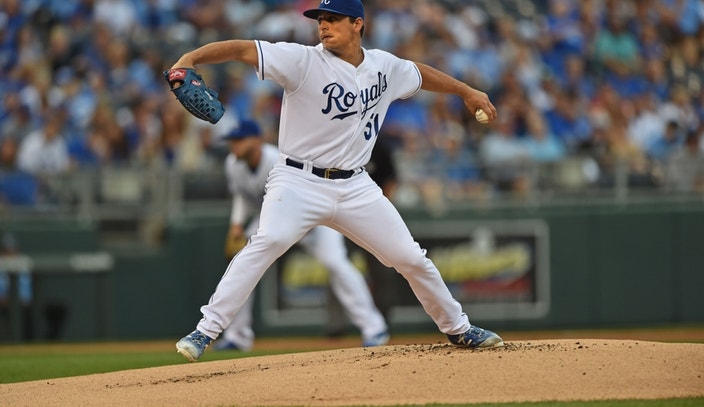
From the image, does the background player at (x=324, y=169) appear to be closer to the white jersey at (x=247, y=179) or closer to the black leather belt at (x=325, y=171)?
the black leather belt at (x=325, y=171)

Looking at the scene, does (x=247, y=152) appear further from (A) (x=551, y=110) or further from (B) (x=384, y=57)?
(A) (x=551, y=110)

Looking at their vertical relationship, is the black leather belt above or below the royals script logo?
below

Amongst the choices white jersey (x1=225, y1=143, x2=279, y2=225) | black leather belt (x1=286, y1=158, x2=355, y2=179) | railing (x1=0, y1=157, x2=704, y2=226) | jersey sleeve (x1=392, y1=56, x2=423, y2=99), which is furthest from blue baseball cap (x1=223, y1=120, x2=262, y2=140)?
black leather belt (x1=286, y1=158, x2=355, y2=179)

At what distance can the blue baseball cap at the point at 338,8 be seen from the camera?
636 centimetres

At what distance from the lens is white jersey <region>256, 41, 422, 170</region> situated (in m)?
6.30

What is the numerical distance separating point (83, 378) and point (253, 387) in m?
1.20

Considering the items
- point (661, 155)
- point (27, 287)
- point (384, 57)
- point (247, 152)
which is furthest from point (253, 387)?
point (661, 155)

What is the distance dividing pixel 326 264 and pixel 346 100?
4124mm

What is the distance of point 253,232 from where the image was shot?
10094 millimetres

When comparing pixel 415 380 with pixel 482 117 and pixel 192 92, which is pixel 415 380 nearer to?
pixel 482 117

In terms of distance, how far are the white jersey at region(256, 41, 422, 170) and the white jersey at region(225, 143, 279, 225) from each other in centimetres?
367

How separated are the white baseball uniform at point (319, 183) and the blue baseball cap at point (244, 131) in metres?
3.48

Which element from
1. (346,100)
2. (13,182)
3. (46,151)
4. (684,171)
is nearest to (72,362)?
(346,100)

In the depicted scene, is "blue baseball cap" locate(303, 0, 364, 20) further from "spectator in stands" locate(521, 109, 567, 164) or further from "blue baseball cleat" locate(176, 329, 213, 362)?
"spectator in stands" locate(521, 109, 567, 164)
